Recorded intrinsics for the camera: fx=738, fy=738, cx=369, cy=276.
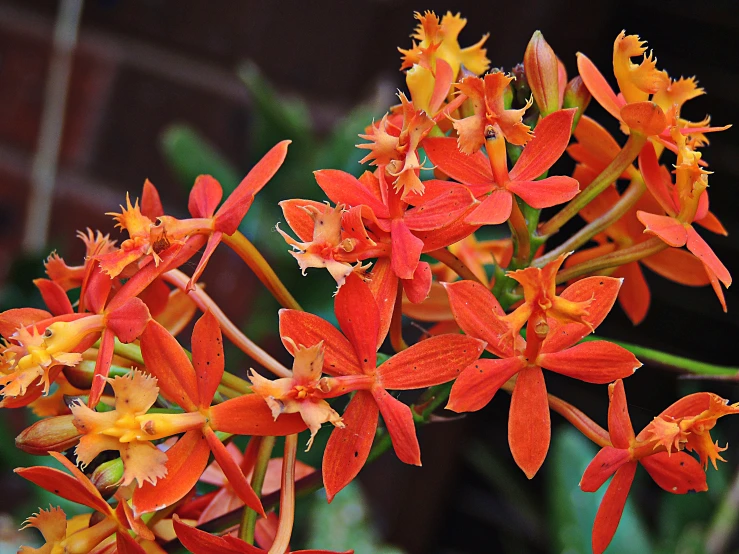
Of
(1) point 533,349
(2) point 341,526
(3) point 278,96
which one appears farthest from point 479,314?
(3) point 278,96

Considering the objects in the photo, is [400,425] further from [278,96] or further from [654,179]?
[278,96]

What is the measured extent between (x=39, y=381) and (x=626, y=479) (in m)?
0.28

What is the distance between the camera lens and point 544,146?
1.17 ft

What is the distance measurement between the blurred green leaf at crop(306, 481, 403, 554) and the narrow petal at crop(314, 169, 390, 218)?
61 cm

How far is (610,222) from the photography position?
413mm

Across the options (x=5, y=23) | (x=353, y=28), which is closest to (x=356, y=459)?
(x=353, y=28)

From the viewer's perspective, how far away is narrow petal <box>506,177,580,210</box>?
1.11 feet

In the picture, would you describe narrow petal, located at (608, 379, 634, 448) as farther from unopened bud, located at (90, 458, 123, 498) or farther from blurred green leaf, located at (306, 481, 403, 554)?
blurred green leaf, located at (306, 481, 403, 554)

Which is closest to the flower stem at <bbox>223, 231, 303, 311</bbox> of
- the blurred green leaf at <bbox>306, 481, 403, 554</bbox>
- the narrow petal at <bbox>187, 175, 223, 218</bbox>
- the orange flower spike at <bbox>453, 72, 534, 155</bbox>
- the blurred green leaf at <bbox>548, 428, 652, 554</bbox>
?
the narrow petal at <bbox>187, 175, 223, 218</bbox>

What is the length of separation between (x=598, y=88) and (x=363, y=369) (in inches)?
8.1

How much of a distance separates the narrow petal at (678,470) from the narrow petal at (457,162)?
0.49 feet

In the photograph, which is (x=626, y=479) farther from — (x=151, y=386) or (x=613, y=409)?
(x=151, y=386)

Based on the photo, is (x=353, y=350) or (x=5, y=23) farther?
(x=5, y=23)

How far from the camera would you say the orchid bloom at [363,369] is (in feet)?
1.02
